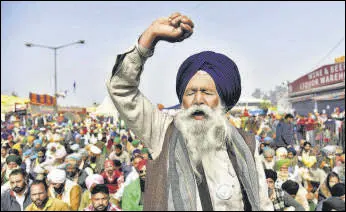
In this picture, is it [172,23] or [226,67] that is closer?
[172,23]

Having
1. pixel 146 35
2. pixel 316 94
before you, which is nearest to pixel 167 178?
pixel 146 35

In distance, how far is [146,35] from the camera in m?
1.68

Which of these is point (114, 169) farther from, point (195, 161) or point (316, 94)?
point (316, 94)

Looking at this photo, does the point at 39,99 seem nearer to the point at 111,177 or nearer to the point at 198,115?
the point at 111,177

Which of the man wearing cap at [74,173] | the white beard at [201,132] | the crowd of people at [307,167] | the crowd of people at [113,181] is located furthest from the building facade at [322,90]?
the white beard at [201,132]

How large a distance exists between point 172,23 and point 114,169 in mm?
5540

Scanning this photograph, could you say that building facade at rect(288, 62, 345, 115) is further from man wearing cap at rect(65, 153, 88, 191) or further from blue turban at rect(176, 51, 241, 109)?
blue turban at rect(176, 51, 241, 109)

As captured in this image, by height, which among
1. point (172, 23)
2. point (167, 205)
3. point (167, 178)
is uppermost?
point (172, 23)

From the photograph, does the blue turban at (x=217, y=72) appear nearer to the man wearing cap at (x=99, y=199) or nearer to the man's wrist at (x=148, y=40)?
the man's wrist at (x=148, y=40)

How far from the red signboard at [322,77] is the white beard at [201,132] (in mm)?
25789

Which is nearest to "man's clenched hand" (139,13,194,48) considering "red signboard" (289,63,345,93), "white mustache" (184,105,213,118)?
"white mustache" (184,105,213,118)

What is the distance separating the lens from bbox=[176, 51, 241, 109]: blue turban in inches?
78.7

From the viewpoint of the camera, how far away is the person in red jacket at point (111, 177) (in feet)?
20.7

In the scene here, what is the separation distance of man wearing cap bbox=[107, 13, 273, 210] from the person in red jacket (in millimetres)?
4555
